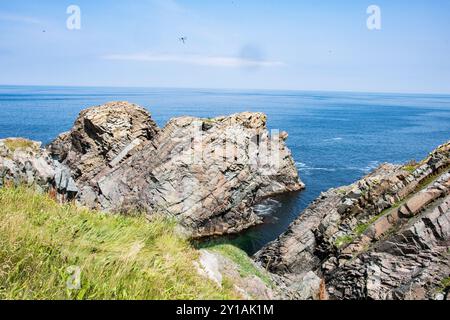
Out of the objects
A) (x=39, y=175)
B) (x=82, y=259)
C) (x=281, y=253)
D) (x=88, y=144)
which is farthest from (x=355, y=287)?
(x=88, y=144)

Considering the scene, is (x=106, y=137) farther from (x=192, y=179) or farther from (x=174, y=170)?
(x=192, y=179)

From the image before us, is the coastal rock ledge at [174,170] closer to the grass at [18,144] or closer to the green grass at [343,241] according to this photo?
the grass at [18,144]

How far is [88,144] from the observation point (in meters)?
61.0

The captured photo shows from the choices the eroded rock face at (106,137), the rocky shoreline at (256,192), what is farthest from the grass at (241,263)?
the eroded rock face at (106,137)

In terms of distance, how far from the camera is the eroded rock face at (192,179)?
47.1 m

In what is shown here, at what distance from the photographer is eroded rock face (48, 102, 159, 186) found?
57.2 meters

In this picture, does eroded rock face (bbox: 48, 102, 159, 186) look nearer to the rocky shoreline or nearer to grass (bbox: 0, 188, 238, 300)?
the rocky shoreline

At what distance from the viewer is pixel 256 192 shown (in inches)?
2196

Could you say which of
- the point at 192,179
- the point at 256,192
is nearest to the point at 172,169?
the point at 192,179

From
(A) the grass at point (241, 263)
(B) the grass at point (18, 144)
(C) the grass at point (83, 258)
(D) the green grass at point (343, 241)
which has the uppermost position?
(B) the grass at point (18, 144)

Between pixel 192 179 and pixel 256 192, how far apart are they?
12.5 meters

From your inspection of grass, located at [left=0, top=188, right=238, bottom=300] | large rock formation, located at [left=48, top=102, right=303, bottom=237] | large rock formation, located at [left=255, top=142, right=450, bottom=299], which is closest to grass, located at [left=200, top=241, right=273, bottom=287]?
large rock formation, located at [left=255, top=142, right=450, bottom=299]

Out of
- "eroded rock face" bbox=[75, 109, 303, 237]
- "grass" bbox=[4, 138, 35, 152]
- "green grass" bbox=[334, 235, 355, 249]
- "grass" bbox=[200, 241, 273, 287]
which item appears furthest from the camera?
"eroded rock face" bbox=[75, 109, 303, 237]

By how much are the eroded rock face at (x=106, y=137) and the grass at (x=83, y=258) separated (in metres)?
46.9
